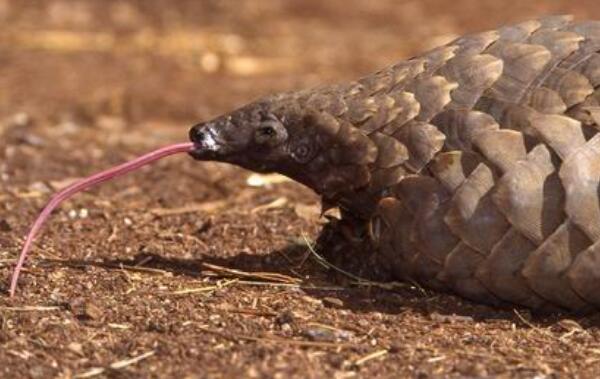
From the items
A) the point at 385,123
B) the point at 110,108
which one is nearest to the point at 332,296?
the point at 385,123

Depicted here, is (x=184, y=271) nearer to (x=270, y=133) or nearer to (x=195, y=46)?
(x=270, y=133)

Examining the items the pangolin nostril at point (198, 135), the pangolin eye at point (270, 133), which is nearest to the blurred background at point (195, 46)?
the pangolin nostril at point (198, 135)

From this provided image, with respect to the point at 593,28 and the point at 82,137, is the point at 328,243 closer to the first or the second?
the point at 593,28

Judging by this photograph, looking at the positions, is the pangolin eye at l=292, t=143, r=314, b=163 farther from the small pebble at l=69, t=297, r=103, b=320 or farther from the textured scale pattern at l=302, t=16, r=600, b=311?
the small pebble at l=69, t=297, r=103, b=320

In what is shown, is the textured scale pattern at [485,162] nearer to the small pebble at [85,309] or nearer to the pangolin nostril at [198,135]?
the pangolin nostril at [198,135]

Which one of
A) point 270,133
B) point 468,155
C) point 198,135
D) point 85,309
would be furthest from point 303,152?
point 85,309

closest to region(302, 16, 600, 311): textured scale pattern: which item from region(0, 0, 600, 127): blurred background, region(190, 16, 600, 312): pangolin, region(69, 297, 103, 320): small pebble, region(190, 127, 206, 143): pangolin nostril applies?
region(190, 16, 600, 312): pangolin
